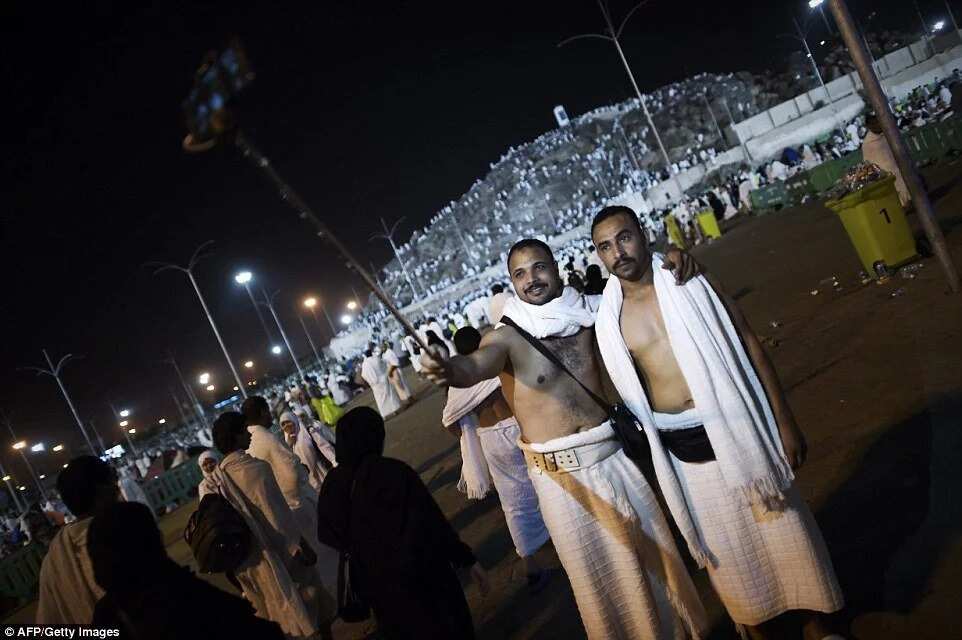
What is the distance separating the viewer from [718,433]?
8.48 feet

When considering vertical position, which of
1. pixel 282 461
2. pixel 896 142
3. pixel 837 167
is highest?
pixel 896 142

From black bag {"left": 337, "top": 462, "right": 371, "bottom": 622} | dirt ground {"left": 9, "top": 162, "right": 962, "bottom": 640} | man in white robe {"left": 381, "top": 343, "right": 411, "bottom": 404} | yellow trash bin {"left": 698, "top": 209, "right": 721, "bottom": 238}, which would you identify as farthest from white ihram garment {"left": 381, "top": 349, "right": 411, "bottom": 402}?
black bag {"left": 337, "top": 462, "right": 371, "bottom": 622}

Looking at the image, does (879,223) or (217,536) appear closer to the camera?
(217,536)

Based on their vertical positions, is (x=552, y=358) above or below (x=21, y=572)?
above

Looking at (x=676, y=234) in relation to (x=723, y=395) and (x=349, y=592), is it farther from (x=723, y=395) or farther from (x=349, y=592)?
(x=349, y=592)

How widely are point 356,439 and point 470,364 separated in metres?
0.74

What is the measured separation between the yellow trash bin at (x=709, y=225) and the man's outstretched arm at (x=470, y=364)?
→ 2212 cm

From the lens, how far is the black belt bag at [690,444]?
268cm


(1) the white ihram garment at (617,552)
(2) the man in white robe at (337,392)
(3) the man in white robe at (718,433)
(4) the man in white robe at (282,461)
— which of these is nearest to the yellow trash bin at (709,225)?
(2) the man in white robe at (337,392)

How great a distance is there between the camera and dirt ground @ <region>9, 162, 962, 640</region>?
2805 millimetres

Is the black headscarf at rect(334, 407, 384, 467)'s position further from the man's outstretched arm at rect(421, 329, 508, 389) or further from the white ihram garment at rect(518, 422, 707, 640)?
the white ihram garment at rect(518, 422, 707, 640)

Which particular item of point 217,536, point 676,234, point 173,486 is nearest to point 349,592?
point 217,536

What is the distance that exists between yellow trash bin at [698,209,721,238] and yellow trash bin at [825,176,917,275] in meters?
15.9

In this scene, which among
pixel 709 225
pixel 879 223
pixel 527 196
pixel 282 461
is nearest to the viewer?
pixel 282 461
